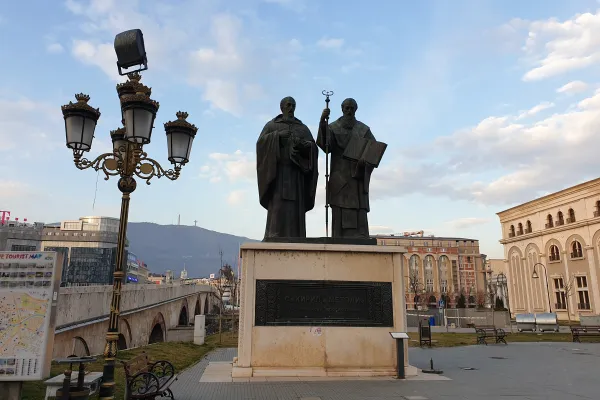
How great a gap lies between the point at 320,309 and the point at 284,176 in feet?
11.0

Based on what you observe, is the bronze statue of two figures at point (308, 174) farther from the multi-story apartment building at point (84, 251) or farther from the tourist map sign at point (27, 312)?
the multi-story apartment building at point (84, 251)

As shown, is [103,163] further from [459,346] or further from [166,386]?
[459,346]

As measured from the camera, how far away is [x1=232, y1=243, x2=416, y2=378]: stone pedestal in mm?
8734

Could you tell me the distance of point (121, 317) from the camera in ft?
70.9

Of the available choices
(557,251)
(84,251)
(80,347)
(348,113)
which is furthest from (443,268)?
(348,113)

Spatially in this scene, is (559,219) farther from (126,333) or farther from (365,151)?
(126,333)

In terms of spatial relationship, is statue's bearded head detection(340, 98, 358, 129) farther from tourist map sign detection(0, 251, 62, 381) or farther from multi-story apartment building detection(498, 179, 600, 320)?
multi-story apartment building detection(498, 179, 600, 320)

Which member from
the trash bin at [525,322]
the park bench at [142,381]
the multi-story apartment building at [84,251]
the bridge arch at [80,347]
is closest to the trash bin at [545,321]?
the trash bin at [525,322]

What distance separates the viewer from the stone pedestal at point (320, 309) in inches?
344

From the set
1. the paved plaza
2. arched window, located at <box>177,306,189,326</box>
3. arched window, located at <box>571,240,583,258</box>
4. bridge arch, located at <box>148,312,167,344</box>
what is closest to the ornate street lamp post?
the paved plaza

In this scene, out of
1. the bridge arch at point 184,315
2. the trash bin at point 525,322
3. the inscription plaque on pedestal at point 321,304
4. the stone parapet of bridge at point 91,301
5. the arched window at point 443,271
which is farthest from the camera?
the arched window at point 443,271

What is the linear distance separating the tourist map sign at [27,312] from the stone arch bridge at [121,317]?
24.4 ft

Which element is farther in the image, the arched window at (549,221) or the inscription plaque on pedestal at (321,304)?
the arched window at (549,221)

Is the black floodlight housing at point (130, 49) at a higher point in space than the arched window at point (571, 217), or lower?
lower
